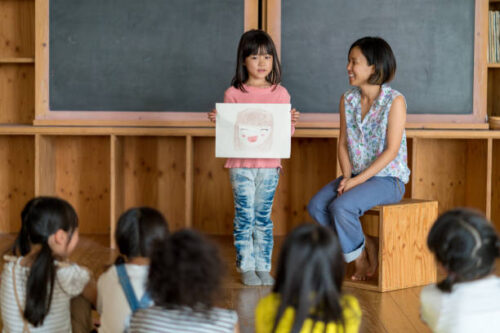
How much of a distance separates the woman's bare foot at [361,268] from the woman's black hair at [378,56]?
82 centimetres

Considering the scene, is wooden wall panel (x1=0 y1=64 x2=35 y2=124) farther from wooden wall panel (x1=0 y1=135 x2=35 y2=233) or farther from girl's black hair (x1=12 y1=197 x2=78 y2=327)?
girl's black hair (x1=12 y1=197 x2=78 y2=327)

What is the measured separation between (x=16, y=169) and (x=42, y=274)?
270 cm

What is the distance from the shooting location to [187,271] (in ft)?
4.26

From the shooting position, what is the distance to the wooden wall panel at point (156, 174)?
405cm

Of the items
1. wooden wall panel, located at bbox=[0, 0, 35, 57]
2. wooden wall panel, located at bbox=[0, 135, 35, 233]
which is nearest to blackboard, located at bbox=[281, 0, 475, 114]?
wooden wall panel, located at bbox=[0, 0, 35, 57]

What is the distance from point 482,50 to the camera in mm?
3701

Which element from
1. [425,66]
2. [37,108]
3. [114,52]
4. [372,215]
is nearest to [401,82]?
[425,66]

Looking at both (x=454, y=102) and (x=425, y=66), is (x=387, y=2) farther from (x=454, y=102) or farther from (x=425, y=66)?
(x=454, y=102)

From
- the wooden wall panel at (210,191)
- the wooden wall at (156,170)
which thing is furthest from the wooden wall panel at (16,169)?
the wooden wall panel at (210,191)

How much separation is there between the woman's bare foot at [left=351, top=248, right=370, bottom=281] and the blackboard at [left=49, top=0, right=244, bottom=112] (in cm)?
140

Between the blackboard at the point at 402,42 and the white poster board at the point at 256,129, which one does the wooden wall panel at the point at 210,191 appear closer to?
the blackboard at the point at 402,42

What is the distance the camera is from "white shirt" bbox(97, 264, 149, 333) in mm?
1519

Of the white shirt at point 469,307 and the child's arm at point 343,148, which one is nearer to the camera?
the white shirt at point 469,307

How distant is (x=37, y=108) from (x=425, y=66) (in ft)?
7.66
